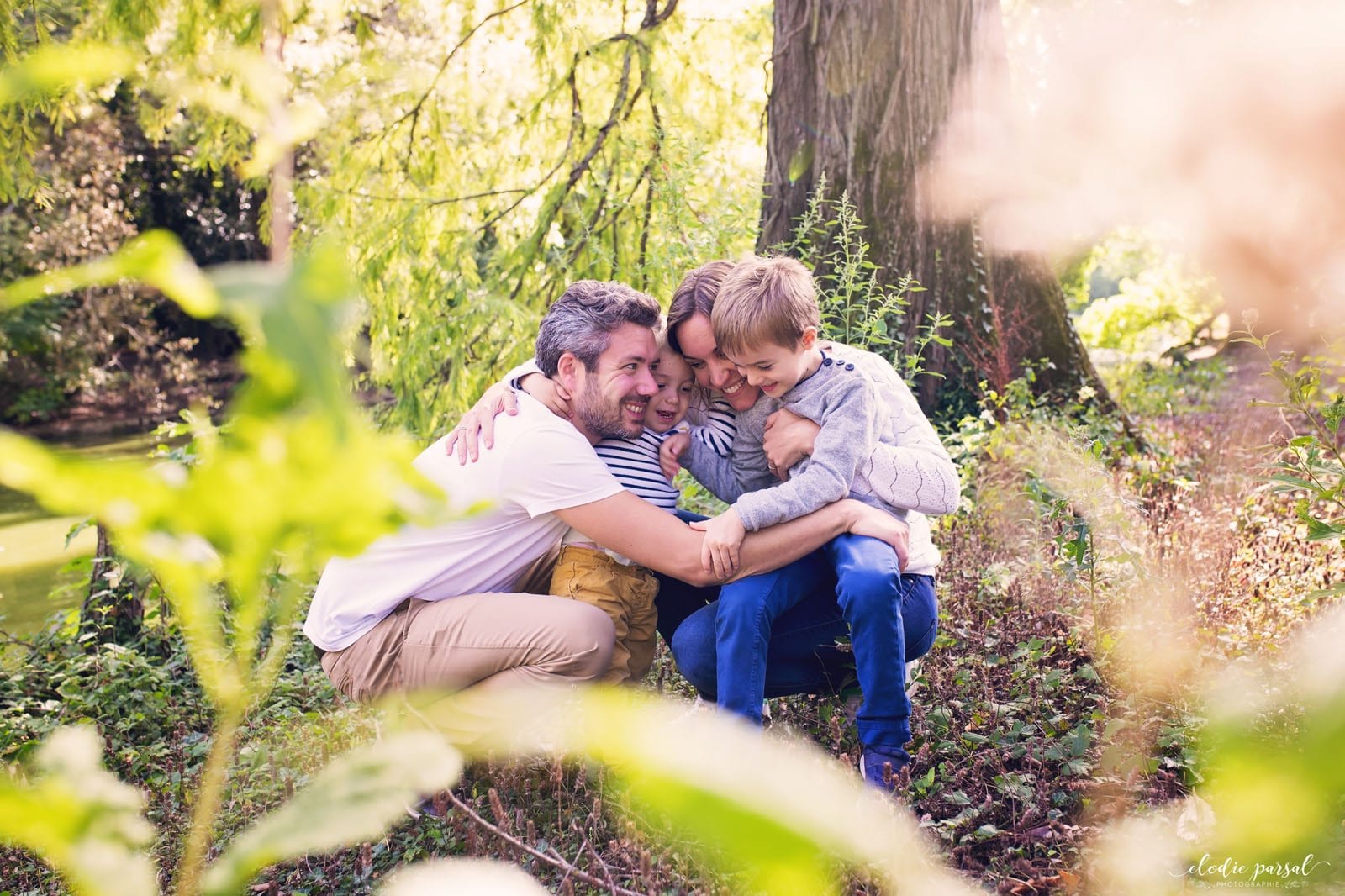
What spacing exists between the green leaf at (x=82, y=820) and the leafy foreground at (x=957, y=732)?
101 centimetres

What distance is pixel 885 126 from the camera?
5.11 metres

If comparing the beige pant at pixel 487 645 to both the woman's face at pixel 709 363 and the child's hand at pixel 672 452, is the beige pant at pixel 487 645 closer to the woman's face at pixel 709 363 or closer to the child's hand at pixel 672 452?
the child's hand at pixel 672 452

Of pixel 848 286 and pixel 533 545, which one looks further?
pixel 848 286

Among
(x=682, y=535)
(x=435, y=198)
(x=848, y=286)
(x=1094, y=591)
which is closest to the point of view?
(x=682, y=535)

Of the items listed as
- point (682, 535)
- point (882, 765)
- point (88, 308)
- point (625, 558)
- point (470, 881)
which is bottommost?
point (88, 308)

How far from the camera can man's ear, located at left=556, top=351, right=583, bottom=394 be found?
2723 mm

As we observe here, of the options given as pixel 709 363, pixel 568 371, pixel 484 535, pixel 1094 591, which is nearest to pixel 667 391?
pixel 709 363

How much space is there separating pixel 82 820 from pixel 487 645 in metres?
2.27

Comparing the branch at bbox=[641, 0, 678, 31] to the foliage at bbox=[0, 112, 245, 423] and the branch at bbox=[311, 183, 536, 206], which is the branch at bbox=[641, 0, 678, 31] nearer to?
the branch at bbox=[311, 183, 536, 206]

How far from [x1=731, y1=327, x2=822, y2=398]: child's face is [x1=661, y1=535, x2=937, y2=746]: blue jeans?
1.36 ft

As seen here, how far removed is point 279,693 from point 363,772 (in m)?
3.63

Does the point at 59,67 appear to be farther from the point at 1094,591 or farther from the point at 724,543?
the point at 1094,591

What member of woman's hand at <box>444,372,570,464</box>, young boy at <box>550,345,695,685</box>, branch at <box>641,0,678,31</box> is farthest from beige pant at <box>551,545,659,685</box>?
branch at <box>641,0,678,31</box>

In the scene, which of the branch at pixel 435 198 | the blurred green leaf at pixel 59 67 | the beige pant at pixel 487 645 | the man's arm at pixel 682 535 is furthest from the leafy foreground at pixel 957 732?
the branch at pixel 435 198
